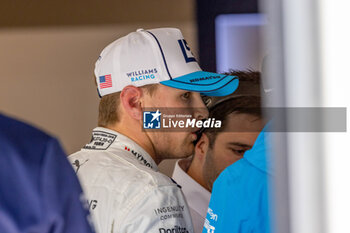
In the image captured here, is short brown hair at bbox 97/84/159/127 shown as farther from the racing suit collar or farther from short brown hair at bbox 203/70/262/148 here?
short brown hair at bbox 203/70/262/148

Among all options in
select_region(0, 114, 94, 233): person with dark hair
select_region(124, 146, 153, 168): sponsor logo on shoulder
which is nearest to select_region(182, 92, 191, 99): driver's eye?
select_region(124, 146, 153, 168): sponsor logo on shoulder

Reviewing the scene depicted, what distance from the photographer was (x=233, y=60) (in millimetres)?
1648

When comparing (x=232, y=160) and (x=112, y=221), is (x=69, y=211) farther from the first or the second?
(x=232, y=160)

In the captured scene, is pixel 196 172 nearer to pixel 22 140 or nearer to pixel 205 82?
pixel 205 82

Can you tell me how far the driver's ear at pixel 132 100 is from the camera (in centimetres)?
164

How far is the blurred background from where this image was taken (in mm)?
632

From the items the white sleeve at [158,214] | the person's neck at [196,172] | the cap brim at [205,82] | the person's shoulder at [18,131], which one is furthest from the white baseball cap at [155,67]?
the person's shoulder at [18,131]

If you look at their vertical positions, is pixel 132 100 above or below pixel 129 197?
above

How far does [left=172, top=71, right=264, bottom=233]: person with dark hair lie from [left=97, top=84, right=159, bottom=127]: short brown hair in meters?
0.18

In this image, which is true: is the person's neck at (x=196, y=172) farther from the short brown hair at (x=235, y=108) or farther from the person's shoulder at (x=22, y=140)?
the person's shoulder at (x=22, y=140)

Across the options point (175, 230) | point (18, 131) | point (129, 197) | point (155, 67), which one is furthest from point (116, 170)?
point (18, 131)

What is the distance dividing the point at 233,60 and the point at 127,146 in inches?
15.0

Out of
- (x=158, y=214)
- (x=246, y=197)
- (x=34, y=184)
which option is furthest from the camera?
(x=158, y=214)

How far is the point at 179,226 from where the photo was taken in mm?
1328
